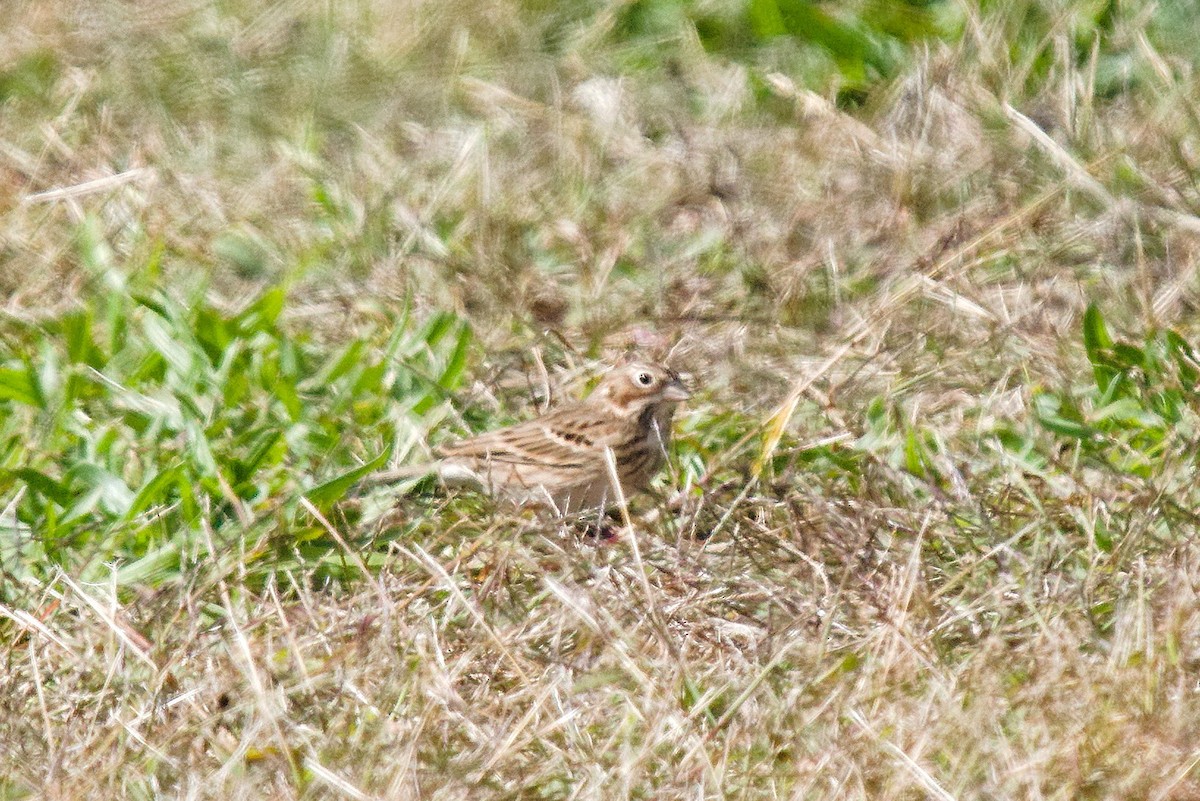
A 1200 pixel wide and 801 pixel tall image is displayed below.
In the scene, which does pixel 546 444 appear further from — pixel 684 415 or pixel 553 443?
pixel 684 415

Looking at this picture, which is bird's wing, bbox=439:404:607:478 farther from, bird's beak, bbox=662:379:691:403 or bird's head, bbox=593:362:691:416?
bird's beak, bbox=662:379:691:403

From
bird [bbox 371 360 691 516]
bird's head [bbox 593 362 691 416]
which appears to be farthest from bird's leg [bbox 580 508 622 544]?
bird's head [bbox 593 362 691 416]

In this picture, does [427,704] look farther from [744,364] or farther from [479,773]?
[744,364]

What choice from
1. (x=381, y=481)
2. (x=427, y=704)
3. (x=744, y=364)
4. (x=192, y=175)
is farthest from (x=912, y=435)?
(x=192, y=175)

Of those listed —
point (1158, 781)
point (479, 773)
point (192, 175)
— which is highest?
point (1158, 781)

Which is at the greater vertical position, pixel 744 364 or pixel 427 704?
pixel 427 704
